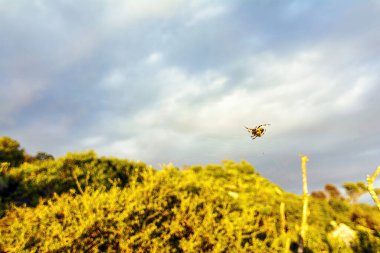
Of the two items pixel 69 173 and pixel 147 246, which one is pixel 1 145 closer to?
pixel 69 173

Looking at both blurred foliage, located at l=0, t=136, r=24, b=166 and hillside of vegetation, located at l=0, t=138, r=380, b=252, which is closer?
hillside of vegetation, located at l=0, t=138, r=380, b=252

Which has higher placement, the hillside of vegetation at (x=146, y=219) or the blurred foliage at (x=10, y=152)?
the blurred foliage at (x=10, y=152)

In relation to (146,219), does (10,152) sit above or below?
above

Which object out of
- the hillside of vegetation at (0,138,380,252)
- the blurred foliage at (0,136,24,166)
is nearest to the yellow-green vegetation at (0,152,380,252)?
the hillside of vegetation at (0,138,380,252)

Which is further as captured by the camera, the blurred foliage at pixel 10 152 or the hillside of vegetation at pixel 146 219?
the blurred foliage at pixel 10 152

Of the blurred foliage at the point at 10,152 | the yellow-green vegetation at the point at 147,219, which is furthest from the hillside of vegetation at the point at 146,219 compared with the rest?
the blurred foliage at the point at 10,152

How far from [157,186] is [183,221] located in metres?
1.28

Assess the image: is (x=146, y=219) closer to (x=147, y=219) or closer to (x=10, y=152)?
(x=147, y=219)

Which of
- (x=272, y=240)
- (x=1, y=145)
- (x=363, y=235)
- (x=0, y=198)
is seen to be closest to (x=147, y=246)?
(x=272, y=240)

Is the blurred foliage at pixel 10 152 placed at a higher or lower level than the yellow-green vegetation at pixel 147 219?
higher

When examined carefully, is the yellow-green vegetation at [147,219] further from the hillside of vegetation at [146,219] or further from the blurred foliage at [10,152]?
the blurred foliage at [10,152]

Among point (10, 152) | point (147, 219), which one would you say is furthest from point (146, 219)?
point (10, 152)

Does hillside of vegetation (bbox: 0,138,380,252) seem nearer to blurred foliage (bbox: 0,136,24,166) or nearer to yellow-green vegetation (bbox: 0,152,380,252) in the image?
yellow-green vegetation (bbox: 0,152,380,252)

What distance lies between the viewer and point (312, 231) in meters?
14.2
